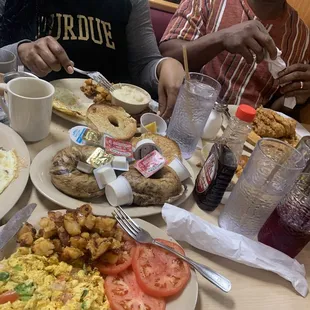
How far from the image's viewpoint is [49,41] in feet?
4.16

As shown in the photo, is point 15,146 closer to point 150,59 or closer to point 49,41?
point 49,41

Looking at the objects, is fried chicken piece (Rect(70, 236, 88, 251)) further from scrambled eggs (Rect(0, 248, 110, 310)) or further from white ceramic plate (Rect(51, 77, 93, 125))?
white ceramic plate (Rect(51, 77, 93, 125))

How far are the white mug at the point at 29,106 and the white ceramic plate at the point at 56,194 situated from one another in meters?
0.09

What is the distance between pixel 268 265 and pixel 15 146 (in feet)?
2.51

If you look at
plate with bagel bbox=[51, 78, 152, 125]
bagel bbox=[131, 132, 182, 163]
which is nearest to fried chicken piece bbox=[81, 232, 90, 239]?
bagel bbox=[131, 132, 182, 163]

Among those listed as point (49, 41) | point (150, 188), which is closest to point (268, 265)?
point (150, 188)

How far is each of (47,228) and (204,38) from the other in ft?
4.78

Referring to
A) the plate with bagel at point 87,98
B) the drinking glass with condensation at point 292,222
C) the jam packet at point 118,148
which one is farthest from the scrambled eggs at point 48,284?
the plate with bagel at point 87,98

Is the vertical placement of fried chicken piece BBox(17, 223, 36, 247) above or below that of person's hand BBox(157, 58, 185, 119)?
below

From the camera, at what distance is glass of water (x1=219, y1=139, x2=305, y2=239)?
0.89 metres

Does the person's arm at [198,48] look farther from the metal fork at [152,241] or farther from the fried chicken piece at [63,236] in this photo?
the fried chicken piece at [63,236]

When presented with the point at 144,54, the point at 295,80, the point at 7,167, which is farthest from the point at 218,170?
the point at 295,80

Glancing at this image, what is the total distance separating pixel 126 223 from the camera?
0.86 metres

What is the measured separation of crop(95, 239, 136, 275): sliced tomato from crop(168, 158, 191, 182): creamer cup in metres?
0.29
